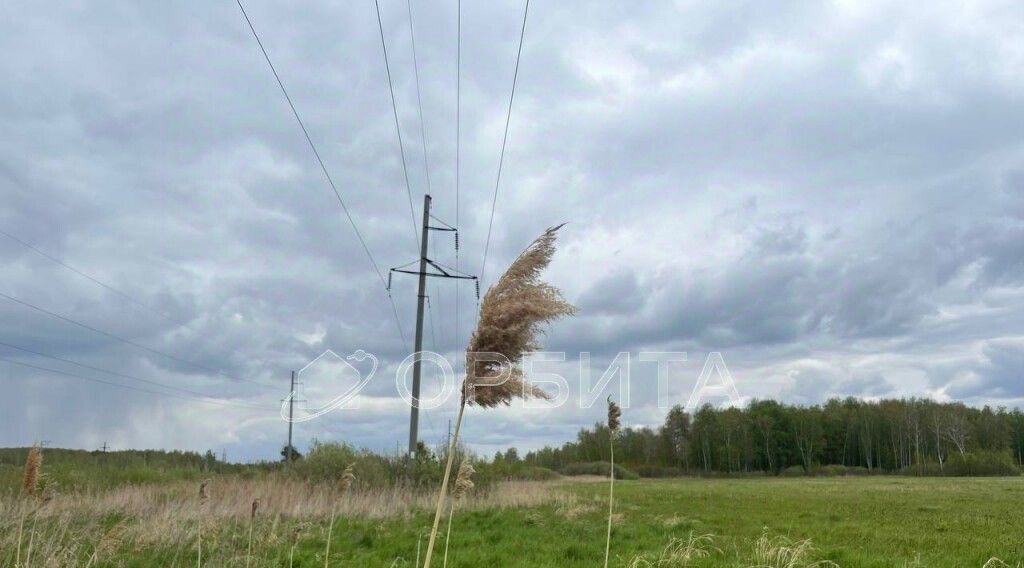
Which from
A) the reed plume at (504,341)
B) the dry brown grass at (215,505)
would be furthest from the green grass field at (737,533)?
the reed plume at (504,341)

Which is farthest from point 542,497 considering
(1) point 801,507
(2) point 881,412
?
(2) point 881,412

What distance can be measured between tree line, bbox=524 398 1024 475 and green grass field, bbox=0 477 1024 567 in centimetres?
7073

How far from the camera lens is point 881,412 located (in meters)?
98.9

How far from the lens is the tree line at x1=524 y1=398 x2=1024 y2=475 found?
92250mm

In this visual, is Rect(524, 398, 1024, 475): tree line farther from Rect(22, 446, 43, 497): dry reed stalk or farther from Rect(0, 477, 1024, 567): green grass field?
Rect(22, 446, 43, 497): dry reed stalk

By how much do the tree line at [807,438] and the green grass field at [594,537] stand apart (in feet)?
232

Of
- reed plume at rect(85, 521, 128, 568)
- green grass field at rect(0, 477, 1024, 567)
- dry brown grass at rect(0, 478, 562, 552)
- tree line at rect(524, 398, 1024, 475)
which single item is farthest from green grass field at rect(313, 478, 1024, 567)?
tree line at rect(524, 398, 1024, 475)

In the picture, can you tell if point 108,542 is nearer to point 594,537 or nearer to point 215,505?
point 594,537

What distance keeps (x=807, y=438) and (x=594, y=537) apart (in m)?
96.2

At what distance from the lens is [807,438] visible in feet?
327

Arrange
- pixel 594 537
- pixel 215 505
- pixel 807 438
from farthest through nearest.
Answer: pixel 807 438 → pixel 215 505 → pixel 594 537

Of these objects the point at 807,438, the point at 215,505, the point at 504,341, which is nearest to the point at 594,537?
the point at 215,505

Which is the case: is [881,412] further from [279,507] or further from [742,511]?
[279,507]

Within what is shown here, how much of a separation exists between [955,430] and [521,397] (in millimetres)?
100984
